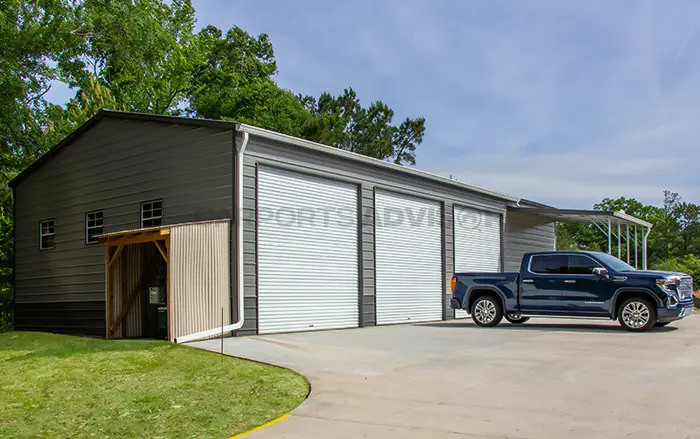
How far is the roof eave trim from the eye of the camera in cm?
1447

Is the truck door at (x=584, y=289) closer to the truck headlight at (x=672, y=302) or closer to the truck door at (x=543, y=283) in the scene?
A: the truck door at (x=543, y=283)

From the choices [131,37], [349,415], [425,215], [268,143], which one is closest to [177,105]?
[131,37]

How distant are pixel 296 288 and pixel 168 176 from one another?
4.01 metres

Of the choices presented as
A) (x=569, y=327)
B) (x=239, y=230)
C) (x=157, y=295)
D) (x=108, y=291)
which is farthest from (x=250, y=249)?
(x=569, y=327)

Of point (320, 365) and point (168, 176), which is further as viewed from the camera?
point (168, 176)

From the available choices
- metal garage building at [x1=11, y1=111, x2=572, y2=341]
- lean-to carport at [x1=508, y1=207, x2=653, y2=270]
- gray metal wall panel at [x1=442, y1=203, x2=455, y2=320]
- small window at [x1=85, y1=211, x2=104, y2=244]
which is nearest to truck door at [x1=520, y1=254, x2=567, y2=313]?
metal garage building at [x1=11, y1=111, x2=572, y2=341]

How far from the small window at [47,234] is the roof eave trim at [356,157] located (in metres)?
8.21

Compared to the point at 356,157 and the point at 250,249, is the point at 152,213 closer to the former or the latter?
the point at 250,249

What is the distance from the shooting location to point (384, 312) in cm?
1864

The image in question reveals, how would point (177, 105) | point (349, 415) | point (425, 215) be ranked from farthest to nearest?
point (177, 105)
point (425, 215)
point (349, 415)

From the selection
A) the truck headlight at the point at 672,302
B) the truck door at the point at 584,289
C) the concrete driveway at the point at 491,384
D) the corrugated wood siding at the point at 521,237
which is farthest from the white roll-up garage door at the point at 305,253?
the corrugated wood siding at the point at 521,237

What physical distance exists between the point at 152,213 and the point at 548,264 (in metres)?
9.45

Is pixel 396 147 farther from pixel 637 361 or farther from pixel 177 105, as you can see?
pixel 637 361

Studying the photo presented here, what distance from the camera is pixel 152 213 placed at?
16266 mm
